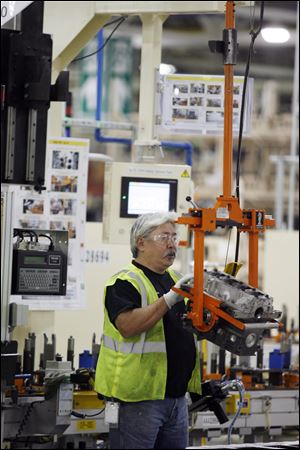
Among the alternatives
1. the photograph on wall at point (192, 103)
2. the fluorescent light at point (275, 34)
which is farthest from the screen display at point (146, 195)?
the fluorescent light at point (275, 34)

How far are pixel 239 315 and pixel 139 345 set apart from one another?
524mm

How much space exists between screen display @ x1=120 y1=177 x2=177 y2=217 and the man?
2.44 m

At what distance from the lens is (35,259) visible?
16.9 feet

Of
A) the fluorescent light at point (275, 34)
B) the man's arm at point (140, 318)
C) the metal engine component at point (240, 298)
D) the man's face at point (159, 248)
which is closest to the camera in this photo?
the metal engine component at point (240, 298)

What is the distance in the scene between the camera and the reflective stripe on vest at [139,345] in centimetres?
495

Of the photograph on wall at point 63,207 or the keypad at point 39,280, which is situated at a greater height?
the photograph on wall at point 63,207

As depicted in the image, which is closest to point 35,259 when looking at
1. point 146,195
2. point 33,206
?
point 33,206

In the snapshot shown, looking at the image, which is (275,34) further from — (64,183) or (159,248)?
(159,248)

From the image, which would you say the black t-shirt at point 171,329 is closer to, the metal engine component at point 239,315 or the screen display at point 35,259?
the metal engine component at point 239,315

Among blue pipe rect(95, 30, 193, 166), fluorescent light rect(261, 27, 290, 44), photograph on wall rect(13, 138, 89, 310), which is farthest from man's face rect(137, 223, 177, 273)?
fluorescent light rect(261, 27, 290, 44)

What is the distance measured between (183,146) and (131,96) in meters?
8.43

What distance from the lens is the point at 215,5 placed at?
746 cm

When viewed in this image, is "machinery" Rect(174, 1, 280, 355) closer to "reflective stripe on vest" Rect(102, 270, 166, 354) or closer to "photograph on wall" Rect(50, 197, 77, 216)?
"reflective stripe on vest" Rect(102, 270, 166, 354)

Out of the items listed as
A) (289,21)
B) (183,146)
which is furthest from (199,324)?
(289,21)
